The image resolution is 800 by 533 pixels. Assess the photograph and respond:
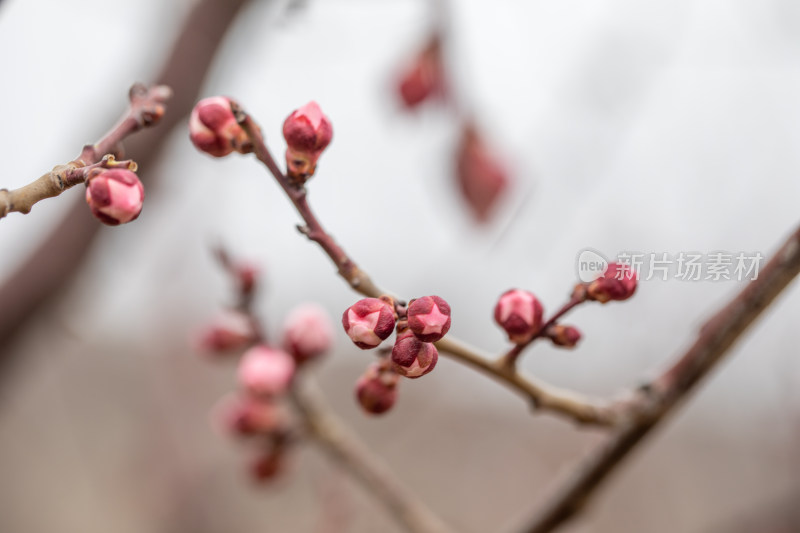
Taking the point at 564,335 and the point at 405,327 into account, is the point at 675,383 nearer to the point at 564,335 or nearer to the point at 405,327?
the point at 564,335

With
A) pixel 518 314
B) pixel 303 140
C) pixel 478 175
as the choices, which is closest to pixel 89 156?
pixel 303 140

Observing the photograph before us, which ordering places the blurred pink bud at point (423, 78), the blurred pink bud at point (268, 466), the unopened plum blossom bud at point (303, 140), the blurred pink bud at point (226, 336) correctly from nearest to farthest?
the unopened plum blossom bud at point (303, 140)
the blurred pink bud at point (226, 336)
the blurred pink bud at point (268, 466)
the blurred pink bud at point (423, 78)

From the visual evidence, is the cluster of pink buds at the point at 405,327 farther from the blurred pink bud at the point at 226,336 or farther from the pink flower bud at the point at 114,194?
the blurred pink bud at the point at 226,336

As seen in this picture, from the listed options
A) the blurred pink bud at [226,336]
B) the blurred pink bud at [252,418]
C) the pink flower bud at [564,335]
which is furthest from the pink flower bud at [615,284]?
the blurred pink bud at [252,418]

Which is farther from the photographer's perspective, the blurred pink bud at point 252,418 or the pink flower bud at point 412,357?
the blurred pink bud at point 252,418

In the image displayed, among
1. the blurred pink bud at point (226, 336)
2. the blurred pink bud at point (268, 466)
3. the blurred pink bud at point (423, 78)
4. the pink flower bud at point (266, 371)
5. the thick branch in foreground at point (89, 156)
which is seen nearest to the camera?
the thick branch in foreground at point (89, 156)

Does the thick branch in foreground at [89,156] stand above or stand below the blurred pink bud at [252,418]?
above

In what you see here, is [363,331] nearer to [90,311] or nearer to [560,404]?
[560,404]
